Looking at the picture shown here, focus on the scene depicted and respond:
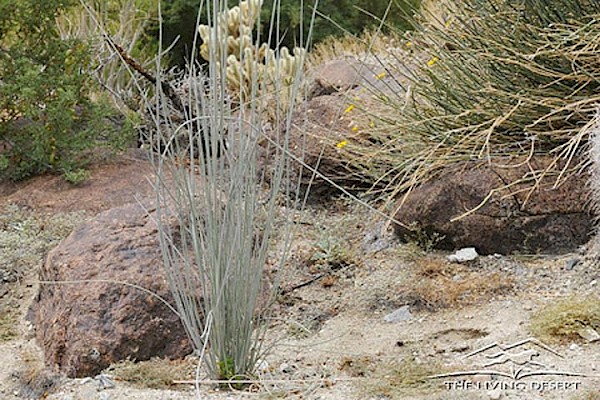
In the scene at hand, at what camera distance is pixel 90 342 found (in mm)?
3133

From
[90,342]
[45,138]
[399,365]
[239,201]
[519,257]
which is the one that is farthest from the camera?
[45,138]

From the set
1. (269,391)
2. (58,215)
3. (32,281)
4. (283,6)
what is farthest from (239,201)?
(283,6)

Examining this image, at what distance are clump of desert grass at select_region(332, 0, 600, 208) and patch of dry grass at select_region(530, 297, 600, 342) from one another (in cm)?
69

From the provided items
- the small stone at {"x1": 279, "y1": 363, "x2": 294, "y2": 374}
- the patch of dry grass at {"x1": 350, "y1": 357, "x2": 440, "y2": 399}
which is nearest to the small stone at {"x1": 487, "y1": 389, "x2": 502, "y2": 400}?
the patch of dry grass at {"x1": 350, "y1": 357, "x2": 440, "y2": 399}

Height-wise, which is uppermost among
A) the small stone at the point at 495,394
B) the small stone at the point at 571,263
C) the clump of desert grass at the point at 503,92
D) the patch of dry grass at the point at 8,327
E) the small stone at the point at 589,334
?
the clump of desert grass at the point at 503,92

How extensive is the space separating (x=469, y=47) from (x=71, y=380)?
7.75 ft

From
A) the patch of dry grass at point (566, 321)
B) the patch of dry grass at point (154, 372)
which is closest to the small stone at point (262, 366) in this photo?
the patch of dry grass at point (154, 372)

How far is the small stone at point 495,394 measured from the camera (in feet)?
8.35

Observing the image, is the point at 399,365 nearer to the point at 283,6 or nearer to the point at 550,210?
Result: the point at 550,210

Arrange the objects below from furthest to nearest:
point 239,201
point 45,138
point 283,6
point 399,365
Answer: point 283,6, point 45,138, point 399,365, point 239,201

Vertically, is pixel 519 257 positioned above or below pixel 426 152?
below

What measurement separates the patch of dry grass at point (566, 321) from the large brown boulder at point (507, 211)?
69 centimetres

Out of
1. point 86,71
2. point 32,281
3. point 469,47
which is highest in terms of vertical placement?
point 469,47

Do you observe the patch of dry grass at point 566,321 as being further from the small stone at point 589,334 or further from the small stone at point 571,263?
the small stone at point 571,263
